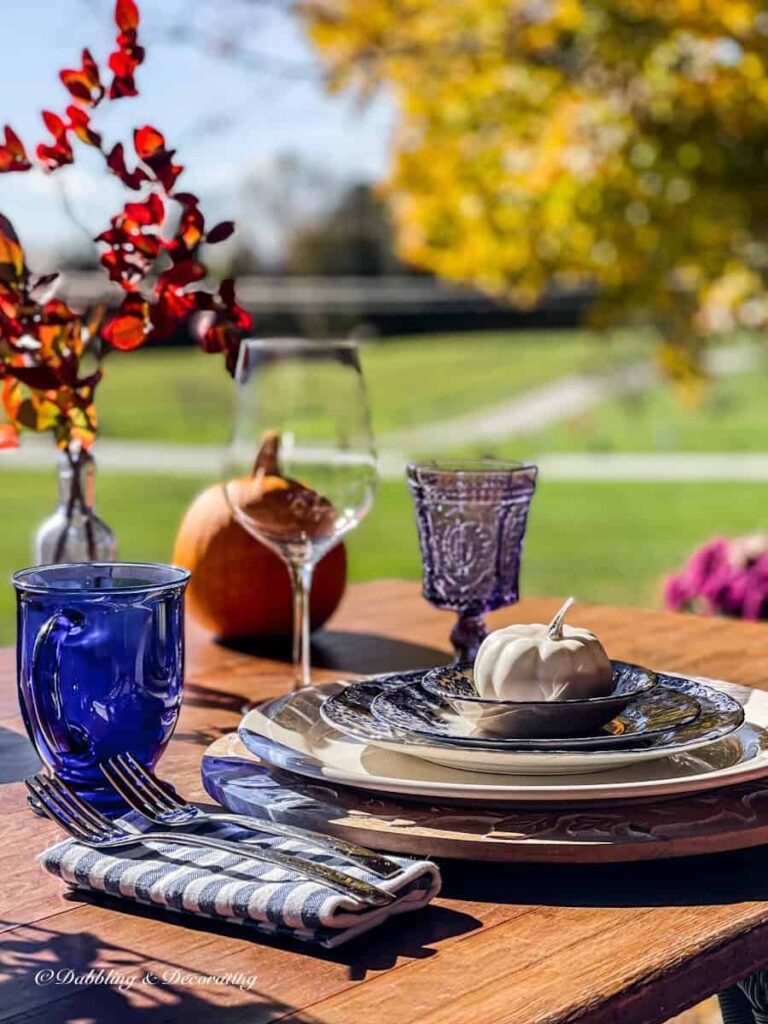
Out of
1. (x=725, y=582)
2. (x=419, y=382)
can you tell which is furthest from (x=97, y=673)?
(x=419, y=382)

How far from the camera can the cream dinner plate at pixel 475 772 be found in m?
0.80

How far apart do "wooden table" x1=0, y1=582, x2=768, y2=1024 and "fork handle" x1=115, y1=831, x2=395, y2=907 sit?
1.0 inches

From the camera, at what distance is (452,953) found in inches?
26.8

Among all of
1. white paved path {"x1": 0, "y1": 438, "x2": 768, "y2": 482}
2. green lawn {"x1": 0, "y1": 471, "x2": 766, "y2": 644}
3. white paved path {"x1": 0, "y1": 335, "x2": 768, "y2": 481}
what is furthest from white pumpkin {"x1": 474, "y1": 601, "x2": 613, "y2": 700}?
white paved path {"x1": 0, "y1": 438, "x2": 768, "y2": 482}

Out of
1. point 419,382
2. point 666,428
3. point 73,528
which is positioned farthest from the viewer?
point 419,382

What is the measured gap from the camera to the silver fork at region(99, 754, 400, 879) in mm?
733

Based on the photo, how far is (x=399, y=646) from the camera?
145 cm

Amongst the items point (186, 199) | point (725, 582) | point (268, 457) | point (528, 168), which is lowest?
point (725, 582)

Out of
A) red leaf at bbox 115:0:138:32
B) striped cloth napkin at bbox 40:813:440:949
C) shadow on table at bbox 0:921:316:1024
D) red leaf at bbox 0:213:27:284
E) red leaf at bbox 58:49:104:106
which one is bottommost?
shadow on table at bbox 0:921:316:1024

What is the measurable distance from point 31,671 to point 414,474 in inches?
16.4

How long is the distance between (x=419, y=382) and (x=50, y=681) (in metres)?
9.51

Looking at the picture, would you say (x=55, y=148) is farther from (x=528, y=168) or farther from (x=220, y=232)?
(x=528, y=168)

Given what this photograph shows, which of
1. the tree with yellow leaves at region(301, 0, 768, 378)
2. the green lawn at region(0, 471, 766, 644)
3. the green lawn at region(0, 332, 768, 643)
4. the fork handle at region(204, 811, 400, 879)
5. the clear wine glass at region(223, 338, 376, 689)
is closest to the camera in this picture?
the fork handle at region(204, 811, 400, 879)

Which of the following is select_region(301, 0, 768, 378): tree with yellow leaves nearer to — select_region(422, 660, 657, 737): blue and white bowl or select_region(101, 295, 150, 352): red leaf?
select_region(101, 295, 150, 352): red leaf
